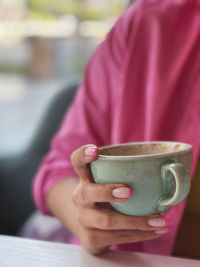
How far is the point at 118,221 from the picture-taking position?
40cm

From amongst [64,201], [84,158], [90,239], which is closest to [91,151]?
[84,158]

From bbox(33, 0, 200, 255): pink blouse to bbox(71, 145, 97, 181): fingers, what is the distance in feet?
0.92

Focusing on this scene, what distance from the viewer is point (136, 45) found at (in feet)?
2.37

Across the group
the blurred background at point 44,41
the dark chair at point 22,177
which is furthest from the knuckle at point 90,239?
the blurred background at point 44,41

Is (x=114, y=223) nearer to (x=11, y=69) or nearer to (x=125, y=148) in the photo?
(x=125, y=148)

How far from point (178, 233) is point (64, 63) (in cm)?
374

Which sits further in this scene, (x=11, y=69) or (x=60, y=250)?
(x=11, y=69)

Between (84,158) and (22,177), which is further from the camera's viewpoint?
(22,177)

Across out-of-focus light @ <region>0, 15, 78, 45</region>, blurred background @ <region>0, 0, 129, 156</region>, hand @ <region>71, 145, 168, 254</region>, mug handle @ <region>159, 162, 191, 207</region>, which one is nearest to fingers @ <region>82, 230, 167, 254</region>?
hand @ <region>71, 145, 168, 254</region>

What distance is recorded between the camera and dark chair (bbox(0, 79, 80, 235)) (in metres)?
1.43

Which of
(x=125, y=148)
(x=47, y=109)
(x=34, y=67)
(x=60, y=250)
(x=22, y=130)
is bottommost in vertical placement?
(x=22, y=130)

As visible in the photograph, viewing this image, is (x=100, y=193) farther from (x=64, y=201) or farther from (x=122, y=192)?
(x=64, y=201)

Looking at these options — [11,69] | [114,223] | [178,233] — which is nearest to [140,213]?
[114,223]

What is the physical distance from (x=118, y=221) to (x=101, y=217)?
0.08 ft
